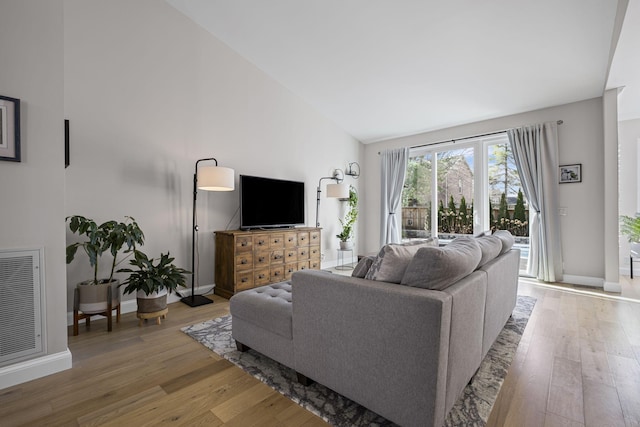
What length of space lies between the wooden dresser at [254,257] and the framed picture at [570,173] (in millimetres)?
3760

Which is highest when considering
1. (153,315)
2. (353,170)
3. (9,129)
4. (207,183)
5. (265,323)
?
(353,170)

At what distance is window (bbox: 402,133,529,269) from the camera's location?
467 cm

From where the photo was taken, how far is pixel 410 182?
586 centimetres

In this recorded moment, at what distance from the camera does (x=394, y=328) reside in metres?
1.32

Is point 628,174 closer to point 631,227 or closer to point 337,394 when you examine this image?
point 631,227

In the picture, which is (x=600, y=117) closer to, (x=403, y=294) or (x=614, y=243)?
(x=614, y=243)

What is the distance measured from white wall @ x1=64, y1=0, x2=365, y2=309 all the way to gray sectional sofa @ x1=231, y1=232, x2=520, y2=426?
6.91 ft

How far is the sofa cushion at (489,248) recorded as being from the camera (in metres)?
1.96

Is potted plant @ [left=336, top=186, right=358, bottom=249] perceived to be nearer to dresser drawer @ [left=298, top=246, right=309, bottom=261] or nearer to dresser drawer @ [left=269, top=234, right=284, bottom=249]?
dresser drawer @ [left=298, top=246, right=309, bottom=261]

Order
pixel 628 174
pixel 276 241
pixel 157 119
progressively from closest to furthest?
pixel 157 119 → pixel 276 241 → pixel 628 174

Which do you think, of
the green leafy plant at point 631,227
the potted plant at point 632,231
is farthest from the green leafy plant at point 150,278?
the green leafy plant at point 631,227

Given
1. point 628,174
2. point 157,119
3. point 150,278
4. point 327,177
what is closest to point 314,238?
point 327,177

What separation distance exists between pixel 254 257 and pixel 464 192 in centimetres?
372

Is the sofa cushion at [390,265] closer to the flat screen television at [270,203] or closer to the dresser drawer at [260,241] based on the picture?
the dresser drawer at [260,241]
